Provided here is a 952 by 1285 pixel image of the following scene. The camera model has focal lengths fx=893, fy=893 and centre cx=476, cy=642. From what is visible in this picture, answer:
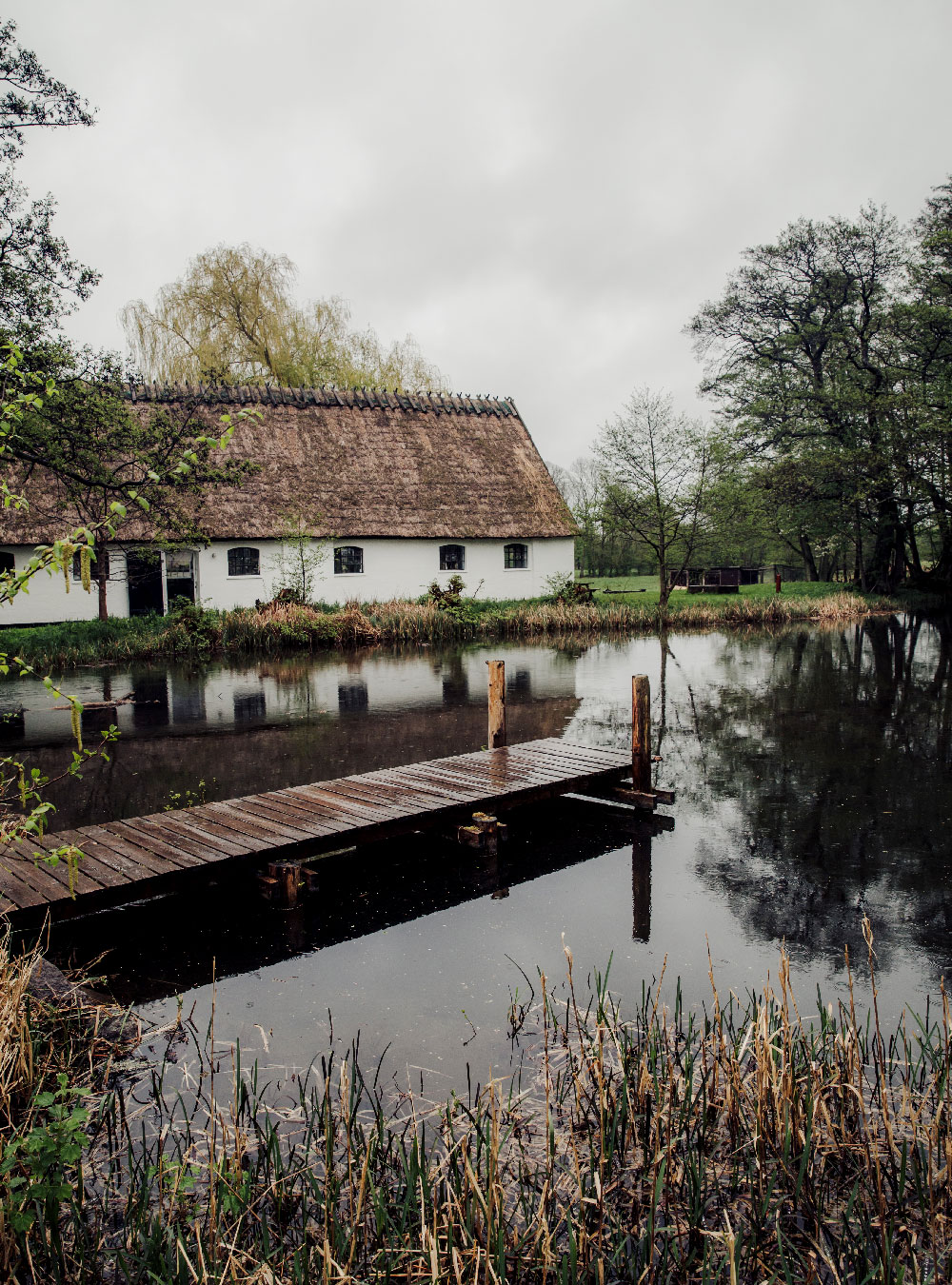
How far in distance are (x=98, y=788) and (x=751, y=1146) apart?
7.88m

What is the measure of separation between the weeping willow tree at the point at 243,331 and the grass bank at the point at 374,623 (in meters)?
13.4

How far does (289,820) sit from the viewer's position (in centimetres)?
715

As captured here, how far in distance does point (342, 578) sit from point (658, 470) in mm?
10797

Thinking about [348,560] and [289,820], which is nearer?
[289,820]

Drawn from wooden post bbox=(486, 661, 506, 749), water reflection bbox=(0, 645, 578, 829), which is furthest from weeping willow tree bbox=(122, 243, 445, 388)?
wooden post bbox=(486, 661, 506, 749)

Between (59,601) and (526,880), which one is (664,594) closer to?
(59,601)

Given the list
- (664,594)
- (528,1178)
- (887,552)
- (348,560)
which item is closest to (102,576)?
(348,560)

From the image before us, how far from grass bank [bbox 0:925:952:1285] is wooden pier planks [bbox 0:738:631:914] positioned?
1885 mm

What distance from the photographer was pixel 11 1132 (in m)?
3.66

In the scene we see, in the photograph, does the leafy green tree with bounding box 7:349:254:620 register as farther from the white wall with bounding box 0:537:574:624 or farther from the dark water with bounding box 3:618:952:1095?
the dark water with bounding box 3:618:952:1095

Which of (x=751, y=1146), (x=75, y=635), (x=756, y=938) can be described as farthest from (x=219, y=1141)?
(x=75, y=635)

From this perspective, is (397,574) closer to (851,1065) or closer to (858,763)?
(858,763)

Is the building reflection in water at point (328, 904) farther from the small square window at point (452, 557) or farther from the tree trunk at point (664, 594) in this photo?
the small square window at point (452, 557)

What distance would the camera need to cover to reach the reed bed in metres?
20.4
